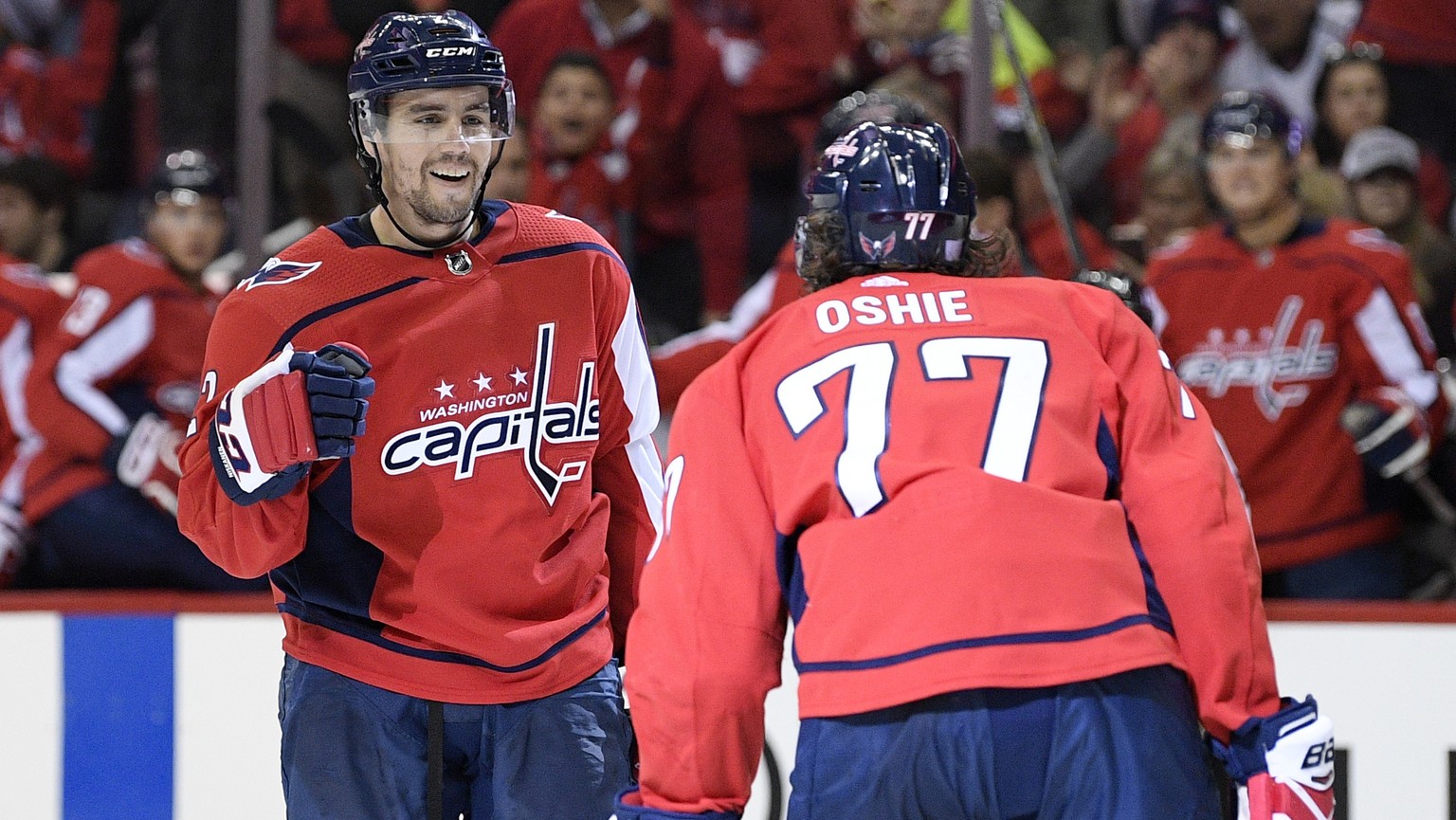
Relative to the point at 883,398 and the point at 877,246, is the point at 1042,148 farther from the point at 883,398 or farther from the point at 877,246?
the point at 883,398

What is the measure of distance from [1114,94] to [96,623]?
9.99 ft

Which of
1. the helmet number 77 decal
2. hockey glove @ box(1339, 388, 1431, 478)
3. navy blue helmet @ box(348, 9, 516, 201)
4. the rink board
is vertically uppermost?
navy blue helmet @ box(348, 9, 516, 201)

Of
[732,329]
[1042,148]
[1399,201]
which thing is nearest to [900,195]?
[732,329]

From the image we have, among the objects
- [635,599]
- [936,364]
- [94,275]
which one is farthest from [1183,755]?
[94,275]

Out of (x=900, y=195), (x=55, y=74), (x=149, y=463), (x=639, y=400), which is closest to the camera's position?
(x=900, y=195)

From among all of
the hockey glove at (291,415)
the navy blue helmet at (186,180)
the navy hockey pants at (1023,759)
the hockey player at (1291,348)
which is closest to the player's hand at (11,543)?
the navy blue helmet at (186,180)

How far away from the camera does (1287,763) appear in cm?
185

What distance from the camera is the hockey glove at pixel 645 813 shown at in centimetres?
190

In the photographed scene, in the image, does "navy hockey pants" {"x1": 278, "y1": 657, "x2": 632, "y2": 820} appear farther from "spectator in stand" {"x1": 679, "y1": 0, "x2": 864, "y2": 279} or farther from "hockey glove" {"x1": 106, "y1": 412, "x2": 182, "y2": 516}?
"spectator in stand" {"x1": 679, "y1": 0, "x2": 864, "y2": 279}

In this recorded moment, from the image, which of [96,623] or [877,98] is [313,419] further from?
[877,98]

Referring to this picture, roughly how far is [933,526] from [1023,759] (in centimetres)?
25

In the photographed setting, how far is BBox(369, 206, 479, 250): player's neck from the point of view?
2438mm

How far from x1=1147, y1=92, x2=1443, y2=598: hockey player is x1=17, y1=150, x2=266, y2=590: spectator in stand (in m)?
2.30

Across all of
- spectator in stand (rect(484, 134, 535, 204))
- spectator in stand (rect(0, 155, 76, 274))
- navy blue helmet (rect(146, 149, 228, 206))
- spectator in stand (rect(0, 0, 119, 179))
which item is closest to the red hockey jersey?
navy blue helmet (rect(146, 149, 228, 206))
